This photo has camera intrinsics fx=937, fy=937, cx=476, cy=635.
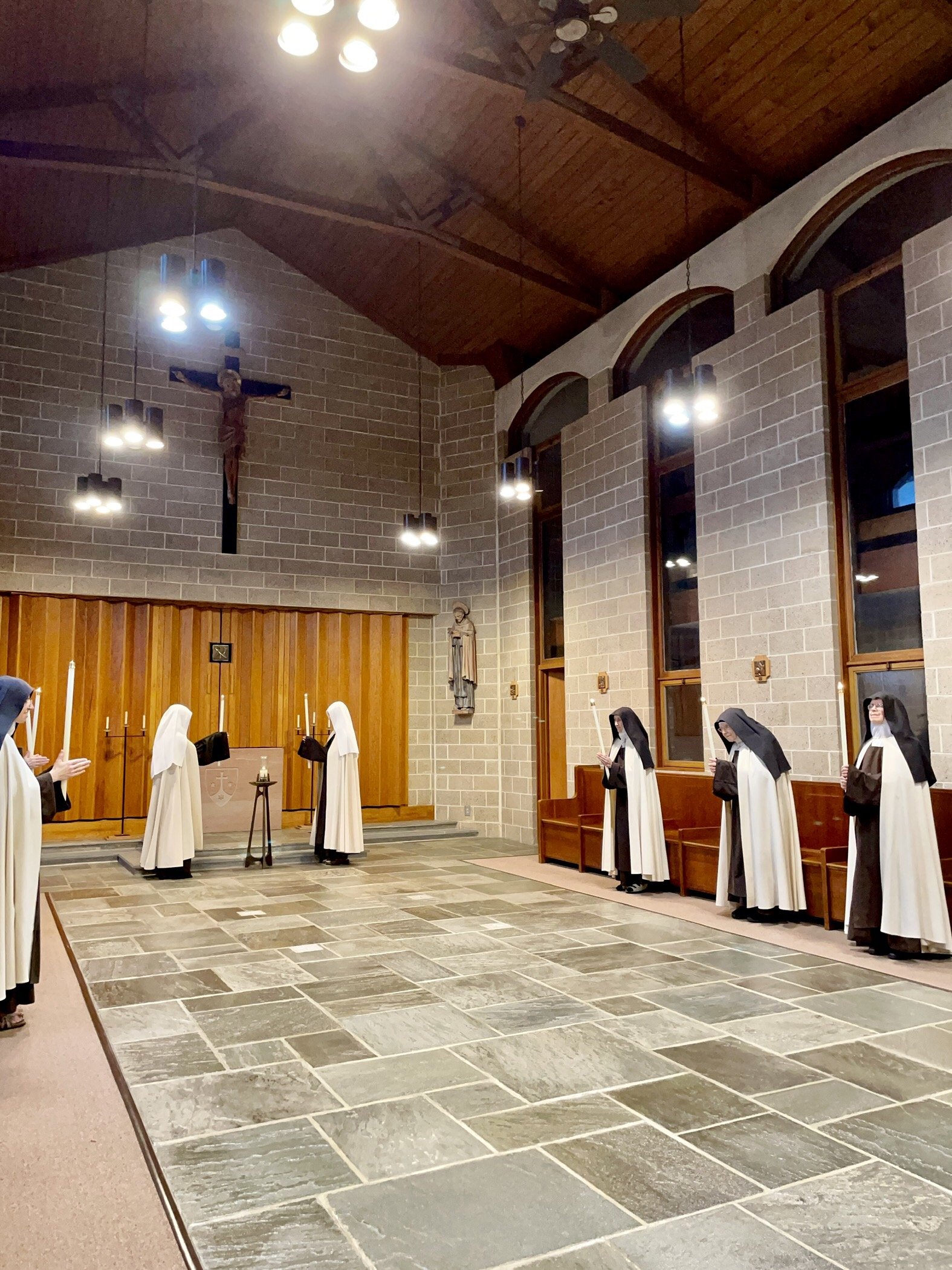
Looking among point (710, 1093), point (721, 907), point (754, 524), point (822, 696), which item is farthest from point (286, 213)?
point (710, 1093)

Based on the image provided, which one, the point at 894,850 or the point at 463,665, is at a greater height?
the point at 463,665

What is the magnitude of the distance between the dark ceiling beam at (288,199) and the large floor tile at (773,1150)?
837 centimetres

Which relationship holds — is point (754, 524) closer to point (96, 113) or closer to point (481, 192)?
point (481, 192)

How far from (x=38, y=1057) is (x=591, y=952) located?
2815 mm

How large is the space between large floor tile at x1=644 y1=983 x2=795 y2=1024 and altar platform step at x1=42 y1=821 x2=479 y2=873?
518 cm

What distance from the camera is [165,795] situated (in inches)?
313

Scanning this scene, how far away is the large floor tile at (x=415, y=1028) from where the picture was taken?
3.70 m

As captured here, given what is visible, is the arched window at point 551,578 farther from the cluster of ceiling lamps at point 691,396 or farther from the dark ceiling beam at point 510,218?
the cluster of ceiling lamps at point 691,396

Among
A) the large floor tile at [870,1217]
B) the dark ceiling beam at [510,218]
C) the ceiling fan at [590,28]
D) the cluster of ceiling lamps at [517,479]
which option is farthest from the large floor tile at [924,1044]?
the dark ceiling beam at [510,218]

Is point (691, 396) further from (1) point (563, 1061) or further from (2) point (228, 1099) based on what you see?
(2) point (228, 1099)

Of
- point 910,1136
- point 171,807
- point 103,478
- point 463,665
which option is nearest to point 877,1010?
point 910,1136

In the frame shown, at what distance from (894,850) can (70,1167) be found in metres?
4.09

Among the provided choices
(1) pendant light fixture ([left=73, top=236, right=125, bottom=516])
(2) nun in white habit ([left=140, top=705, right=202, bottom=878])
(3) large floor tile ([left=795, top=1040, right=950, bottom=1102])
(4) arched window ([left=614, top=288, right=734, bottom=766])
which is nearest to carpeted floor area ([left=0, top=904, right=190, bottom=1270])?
(3) large floor tile ([left=795, top=1040, right=950, bottom=1102])

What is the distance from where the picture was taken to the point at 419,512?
11.4 meters
